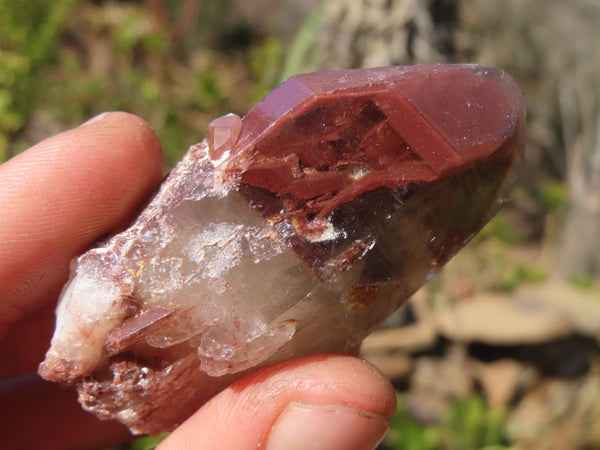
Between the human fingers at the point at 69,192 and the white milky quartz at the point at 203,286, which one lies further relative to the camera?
the human fingers at the point at 69,192

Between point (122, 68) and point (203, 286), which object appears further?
point (122, 68)

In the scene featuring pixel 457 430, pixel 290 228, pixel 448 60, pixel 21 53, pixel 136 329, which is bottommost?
pixel 457 430

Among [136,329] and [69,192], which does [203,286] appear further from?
[69,192]

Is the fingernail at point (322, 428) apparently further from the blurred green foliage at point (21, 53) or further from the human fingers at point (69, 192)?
the blurred green foliage at point (21, 53)

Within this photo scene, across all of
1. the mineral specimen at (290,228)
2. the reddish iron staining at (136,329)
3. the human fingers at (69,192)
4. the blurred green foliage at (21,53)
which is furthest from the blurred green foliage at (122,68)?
the reddish iron staining at (136,329)

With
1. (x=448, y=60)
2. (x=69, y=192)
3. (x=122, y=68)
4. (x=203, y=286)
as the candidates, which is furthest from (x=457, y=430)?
(x=122, y=68)

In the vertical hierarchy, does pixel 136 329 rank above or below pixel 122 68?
above

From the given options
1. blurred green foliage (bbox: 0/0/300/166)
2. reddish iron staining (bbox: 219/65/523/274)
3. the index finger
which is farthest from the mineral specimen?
blurred green foliage (bbox: 0/0/300/166)
